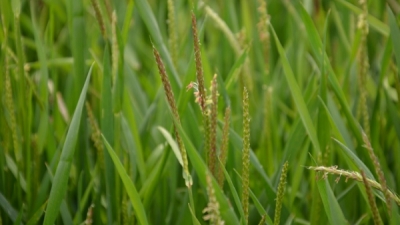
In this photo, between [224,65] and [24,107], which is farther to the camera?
[224,65]

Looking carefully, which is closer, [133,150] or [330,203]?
[330,203]

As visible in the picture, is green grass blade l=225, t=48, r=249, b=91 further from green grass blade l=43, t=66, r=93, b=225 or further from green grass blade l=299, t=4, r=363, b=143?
green grass blade l=43, t=66, r=93, b=225

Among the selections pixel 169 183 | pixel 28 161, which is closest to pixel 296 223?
pixel 169 183

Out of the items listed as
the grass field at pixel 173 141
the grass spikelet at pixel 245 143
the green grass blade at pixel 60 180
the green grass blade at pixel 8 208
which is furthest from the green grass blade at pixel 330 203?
the green grass blade at pixel 8 208

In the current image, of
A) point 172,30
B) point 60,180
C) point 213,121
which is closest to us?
point 213,121

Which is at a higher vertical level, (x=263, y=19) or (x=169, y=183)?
(x=263, y=19)

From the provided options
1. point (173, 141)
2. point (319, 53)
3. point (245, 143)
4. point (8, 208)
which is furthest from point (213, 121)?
point (8, 208)

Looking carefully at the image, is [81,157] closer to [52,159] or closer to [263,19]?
[52,159]

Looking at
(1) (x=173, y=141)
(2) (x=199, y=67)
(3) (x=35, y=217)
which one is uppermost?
(2) (x=199, y=67)

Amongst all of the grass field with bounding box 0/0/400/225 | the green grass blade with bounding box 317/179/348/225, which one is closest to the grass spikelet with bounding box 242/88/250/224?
the grass field with bounding box 0/0/400/225

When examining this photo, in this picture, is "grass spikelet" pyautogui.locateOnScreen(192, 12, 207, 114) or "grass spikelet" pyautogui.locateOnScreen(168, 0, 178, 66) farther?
"grass spikelet" pyautogui.locateOnScreen(168, 0, 178, 66)

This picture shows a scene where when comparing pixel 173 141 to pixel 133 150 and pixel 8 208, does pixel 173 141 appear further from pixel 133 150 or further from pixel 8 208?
pixel 8 208
